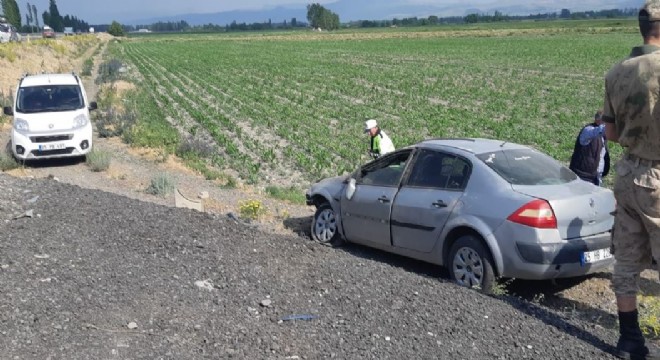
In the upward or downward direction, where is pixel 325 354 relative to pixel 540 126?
upward

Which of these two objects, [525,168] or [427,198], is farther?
[427,198]

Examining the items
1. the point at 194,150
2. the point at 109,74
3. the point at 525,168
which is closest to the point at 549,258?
the point at 525,168

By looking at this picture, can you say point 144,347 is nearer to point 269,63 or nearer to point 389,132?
point 389,132

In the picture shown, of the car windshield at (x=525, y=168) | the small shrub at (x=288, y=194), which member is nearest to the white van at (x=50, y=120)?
the small shrub at (x=288, y=194)

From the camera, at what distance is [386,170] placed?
841 cm

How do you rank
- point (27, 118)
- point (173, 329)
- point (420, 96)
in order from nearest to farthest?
point (173, 329), point (27, 118), point (420, 96)

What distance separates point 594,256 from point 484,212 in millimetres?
1087

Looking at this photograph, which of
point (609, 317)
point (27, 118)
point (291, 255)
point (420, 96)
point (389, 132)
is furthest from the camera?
point (420, 96)

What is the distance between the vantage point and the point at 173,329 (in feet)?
16.6

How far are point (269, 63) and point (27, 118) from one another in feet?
118

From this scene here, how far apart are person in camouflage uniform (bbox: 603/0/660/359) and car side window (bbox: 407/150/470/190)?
2273 millimetres

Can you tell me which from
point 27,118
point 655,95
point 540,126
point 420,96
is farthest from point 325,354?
point 420,96

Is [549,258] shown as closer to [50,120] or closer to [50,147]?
[50,147]

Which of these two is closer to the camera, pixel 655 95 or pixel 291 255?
pixel 655 95
